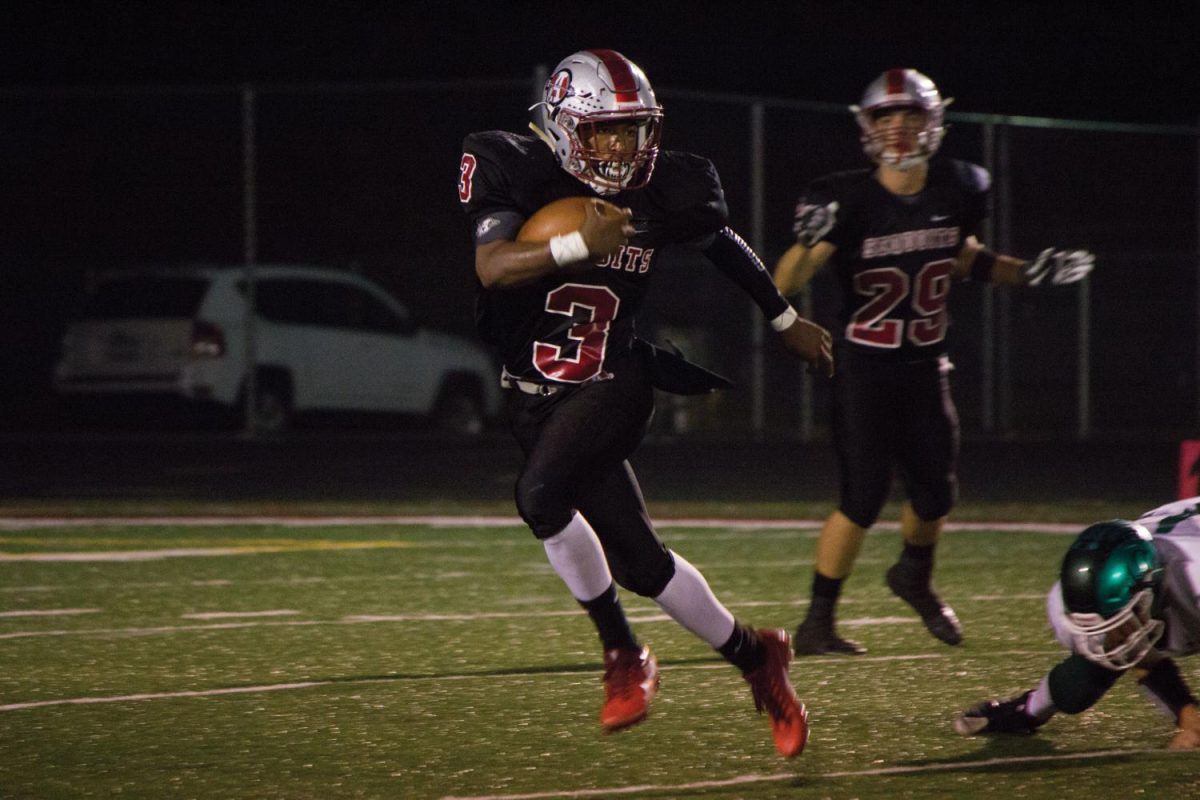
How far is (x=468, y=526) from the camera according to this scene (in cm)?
1019

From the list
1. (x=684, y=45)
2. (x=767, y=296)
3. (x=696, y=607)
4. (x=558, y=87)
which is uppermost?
(x=684, y=45)

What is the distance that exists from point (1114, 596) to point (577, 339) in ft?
4.63

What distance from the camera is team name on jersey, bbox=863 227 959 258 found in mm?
6316

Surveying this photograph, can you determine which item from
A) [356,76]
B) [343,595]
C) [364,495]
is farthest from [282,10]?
[343,595]

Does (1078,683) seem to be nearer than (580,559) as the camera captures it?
Yes

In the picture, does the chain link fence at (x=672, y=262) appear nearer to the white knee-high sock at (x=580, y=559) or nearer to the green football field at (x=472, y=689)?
the green football field at (x=472, y=689)

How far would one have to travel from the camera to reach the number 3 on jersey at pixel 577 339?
4945 millimetres

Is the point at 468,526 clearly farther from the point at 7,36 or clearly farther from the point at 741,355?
the point at 7,36

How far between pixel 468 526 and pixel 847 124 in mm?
21266

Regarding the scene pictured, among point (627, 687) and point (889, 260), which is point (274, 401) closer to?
point (889, 260)

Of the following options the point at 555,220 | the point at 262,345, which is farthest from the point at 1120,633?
the point at 262,345

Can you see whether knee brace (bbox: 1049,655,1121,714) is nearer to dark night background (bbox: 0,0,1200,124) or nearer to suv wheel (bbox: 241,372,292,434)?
suv wheel (bbox: 241,372,292,434)

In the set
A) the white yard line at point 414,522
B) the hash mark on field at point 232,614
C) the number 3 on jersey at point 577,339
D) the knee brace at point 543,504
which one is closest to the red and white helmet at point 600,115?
the number 3 on jersey at point 577,339

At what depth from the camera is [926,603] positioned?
6441mm
